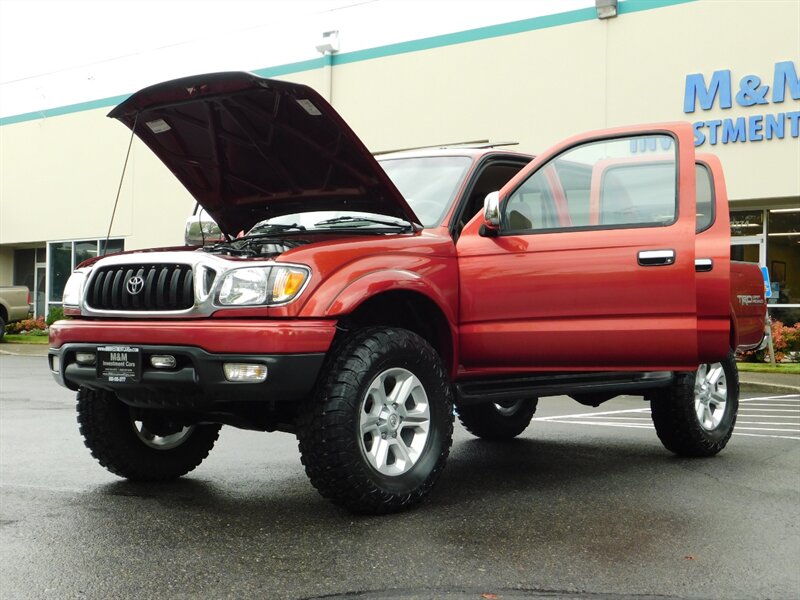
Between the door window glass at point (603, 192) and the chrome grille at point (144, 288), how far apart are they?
1.81 metres

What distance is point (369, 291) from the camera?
483 cm

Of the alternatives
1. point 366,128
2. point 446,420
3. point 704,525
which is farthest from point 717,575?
point 366,128

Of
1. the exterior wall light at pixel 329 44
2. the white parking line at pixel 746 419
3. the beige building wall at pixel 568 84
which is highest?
the exterior wall light at pixel 329 44

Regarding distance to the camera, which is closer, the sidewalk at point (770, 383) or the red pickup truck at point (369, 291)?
the red pickup truck at point (369, 291)

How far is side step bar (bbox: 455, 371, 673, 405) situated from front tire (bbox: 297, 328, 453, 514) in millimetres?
424

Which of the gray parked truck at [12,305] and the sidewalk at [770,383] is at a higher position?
the gray parked truck at [12,305]

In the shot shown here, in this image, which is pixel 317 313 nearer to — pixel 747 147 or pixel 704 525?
pixel 704 525

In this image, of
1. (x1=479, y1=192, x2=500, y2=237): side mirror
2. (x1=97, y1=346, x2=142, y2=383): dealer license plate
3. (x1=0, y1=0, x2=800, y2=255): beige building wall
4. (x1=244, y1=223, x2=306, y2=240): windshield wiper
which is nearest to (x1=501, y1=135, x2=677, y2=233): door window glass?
(x1=479, y1=192, x2=500, y2=237): side mirror

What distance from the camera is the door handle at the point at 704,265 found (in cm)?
550

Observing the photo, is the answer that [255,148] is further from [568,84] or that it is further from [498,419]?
[568,84]

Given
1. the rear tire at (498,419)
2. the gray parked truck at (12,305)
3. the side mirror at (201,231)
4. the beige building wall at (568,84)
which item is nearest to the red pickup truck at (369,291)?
the side mirror at (201,231)

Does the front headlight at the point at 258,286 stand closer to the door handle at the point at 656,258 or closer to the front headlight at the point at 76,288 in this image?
the front headlight at the point at 76,288

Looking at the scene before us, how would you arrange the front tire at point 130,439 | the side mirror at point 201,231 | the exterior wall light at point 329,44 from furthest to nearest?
the exterior wall light at point 329,44, the side mirror at point 201,231, the front tire at point 130,439

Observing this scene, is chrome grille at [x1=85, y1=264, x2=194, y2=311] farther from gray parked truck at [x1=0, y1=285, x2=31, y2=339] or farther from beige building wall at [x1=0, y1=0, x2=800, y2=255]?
gray parked truck at [x1=0, y1=285, x2=31, y2=339]
